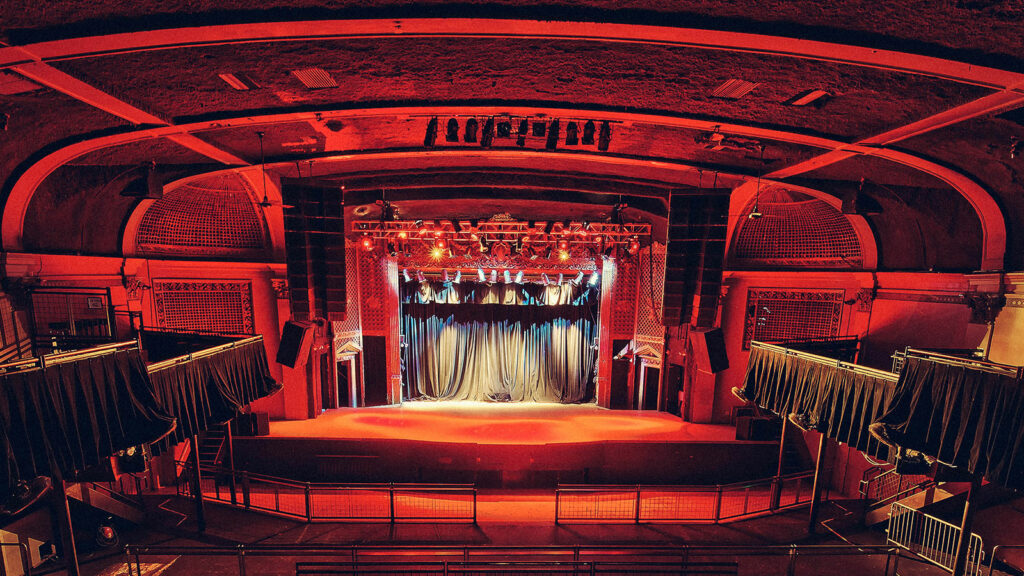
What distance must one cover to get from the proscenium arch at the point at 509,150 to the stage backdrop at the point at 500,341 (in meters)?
6.71

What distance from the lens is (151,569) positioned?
6684 mm

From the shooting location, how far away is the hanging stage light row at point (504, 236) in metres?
11.8

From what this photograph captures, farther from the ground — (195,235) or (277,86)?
(277,86)

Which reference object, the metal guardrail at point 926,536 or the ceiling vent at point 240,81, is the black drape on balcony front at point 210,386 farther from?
the metal guardrail at point 926,536

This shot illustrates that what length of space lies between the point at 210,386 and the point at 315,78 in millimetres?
5819

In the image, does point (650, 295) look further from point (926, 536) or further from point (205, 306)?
point (205, 306)

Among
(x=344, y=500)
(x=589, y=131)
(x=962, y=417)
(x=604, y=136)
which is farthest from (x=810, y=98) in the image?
(x=344, y=500)

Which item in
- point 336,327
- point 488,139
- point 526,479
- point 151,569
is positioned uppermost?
point 488,139

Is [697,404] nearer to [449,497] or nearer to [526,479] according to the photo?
[526,479]

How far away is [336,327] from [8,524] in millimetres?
7019

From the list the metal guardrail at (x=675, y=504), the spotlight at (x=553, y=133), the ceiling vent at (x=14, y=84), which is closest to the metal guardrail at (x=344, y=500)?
the metal guardrail at (x=675, y=504)

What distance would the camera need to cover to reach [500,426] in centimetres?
1241

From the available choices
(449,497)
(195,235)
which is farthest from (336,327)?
(449,497)

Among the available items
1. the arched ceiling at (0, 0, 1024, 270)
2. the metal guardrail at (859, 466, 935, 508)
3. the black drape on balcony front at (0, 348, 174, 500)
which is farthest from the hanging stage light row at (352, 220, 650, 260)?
the metal guardrail at (859, 466, 935, 508)
